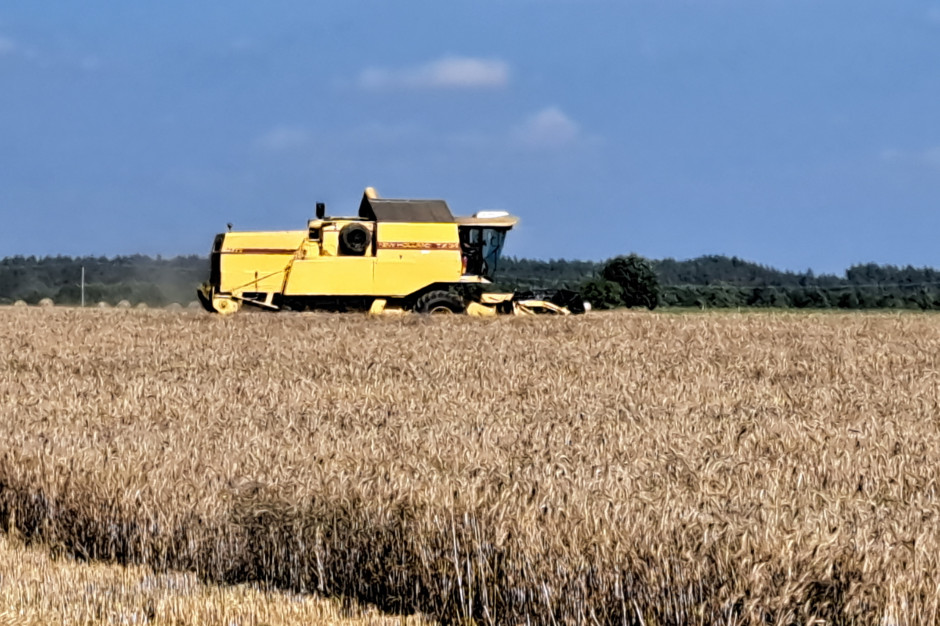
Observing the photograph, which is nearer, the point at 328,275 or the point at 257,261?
the point at 328,275

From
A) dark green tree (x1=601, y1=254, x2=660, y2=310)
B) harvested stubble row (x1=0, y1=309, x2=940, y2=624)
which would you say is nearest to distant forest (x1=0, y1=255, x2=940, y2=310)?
dark green tree (x1=601, y1=254, x2=660, y2=310)

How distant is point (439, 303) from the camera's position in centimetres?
2517

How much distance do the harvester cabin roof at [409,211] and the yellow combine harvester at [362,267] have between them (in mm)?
19

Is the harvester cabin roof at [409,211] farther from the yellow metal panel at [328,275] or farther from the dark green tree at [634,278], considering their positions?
the dark green tree at [634,278]

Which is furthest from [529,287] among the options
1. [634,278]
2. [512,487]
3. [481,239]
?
[512,487]

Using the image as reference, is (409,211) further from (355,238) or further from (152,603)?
(152,603)

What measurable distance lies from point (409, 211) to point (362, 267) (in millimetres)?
1474

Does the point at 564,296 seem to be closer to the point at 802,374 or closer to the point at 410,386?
the point at 802,374

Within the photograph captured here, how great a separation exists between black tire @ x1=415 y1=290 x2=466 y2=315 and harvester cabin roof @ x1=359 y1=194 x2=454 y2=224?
1420 mm

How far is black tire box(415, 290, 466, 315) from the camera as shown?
82.2 feet

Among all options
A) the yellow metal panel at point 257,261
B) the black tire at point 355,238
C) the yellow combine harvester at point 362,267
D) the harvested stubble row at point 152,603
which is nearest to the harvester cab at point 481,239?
the yellow combine harvester at point 362,267

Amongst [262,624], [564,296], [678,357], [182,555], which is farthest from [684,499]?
[564,296]

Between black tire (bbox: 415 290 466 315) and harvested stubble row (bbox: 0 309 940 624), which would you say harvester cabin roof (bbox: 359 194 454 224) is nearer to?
black tire (bbox: 415 290 466 315)

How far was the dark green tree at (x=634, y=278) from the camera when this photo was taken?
43562 millimetres
